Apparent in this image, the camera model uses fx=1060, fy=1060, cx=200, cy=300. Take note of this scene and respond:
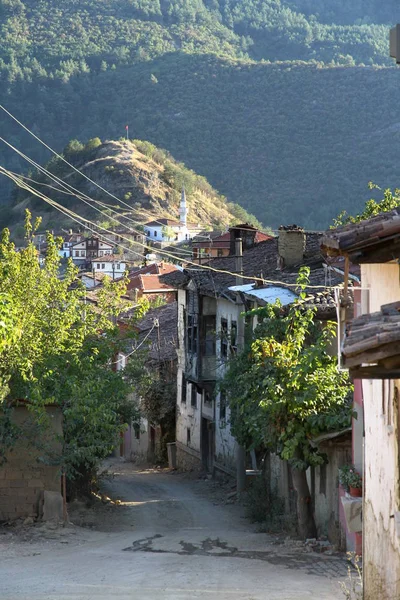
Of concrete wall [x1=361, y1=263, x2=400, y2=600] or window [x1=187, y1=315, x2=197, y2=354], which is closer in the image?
concrete wall [x1=361, y1=263, x2=400, y2=600]

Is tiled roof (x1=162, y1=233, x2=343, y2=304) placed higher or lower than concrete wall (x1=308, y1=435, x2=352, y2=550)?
higher

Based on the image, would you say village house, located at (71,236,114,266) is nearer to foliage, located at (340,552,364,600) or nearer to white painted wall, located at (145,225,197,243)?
white painted wall, located at (145,225,197,243)

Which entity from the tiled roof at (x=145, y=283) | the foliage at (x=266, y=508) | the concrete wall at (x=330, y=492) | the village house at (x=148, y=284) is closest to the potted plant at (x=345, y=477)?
the concrete wall at (x=330, y=492)

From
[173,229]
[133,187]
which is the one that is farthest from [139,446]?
[133,187]

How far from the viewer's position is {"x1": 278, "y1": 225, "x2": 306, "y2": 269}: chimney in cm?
2764

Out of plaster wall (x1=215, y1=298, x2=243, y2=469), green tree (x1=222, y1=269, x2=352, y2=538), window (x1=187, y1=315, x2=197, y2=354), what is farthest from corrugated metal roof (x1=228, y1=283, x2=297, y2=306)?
window (x1=187, y1=315, x2=197, y2=354)

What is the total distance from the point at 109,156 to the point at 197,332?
273ft

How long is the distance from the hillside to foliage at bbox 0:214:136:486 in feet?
251

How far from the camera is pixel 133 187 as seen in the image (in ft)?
349

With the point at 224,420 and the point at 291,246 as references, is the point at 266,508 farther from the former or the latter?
the point at 291,246

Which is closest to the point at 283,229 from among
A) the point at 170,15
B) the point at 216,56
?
the point at 216,56

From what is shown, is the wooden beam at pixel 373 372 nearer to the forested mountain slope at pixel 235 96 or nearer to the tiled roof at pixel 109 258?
the tiled roof at pixel 109 258

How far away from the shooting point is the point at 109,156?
113188 millimetres

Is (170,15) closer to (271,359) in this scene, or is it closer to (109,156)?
(109,156)
